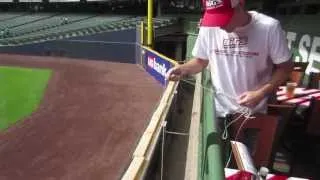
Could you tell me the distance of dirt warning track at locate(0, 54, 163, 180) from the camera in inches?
360

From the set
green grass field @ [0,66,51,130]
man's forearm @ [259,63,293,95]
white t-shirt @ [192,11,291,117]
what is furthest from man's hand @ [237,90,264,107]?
green grass field @ [0,66,51,130]

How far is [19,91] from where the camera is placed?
56.0 feet

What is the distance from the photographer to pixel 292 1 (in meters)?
16.6

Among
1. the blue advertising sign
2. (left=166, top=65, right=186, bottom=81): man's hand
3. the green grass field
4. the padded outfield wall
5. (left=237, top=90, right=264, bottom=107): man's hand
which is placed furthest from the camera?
the padded outfield wall

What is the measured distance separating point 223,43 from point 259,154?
74 centimetres

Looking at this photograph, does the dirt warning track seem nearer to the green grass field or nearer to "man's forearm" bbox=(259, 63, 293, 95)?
the green grass field

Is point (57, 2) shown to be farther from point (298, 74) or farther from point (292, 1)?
point (298, 74)

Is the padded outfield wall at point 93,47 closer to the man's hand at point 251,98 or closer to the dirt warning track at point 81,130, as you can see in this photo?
the dirt warning track at point 81,130

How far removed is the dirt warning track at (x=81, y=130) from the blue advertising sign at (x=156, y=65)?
0.34m

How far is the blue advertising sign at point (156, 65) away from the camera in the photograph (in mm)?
14771

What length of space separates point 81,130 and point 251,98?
9308mm

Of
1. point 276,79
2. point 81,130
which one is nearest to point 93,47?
point 81,130

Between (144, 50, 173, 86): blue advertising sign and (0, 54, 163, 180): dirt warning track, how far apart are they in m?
0.34

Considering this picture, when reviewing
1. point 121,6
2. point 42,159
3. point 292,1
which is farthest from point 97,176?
point 121,6
